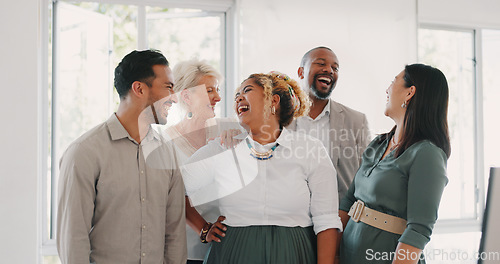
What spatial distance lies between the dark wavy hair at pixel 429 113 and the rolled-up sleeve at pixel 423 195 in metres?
0.08

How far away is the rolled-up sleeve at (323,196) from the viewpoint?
5.77 ft

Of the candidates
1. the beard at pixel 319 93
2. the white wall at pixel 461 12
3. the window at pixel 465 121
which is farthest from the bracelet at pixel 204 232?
the white wall at pixel 461 12

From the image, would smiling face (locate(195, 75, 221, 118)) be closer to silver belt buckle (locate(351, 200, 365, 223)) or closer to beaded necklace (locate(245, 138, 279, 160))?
beaded necklace (locate(245, 138, 279, 160))

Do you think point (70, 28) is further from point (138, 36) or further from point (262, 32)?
point (262, 32)

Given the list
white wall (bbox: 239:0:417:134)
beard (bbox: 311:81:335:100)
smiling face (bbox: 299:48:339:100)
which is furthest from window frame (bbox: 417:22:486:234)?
beard (bbox: 311:81:335:100)

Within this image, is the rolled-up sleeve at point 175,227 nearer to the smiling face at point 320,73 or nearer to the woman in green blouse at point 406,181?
the woman in green blouse at point 406,181

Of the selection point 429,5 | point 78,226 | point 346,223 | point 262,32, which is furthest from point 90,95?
point 429,5

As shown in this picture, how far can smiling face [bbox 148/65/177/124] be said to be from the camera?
5.75 ft

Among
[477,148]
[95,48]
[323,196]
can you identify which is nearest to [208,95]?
[323,196]

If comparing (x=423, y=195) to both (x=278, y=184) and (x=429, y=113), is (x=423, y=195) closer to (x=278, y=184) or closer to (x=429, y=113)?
(x=429, y=113)

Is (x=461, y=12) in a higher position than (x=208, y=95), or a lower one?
higher

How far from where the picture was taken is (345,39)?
3.47 m

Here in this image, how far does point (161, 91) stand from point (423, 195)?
1.02 metres

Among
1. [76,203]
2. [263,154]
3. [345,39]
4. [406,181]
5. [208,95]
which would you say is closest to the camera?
[76,203]
